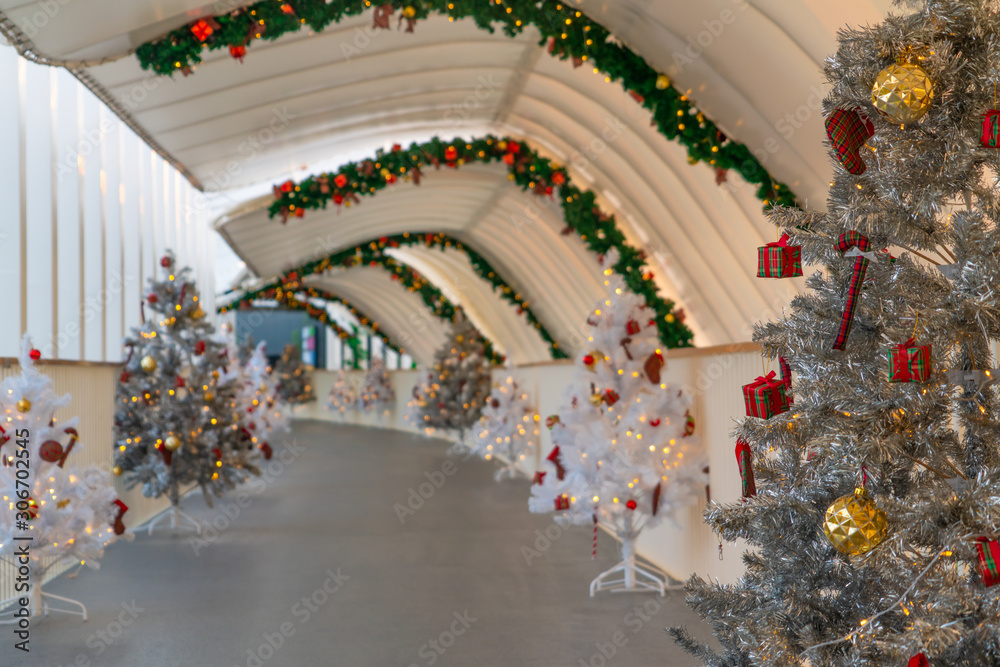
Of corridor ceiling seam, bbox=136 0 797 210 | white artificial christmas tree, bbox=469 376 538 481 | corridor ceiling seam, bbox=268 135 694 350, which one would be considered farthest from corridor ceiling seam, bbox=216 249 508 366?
corridor ceiling seam, bbox=136 0 797 210

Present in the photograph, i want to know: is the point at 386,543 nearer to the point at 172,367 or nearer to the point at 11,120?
the point at 172,367

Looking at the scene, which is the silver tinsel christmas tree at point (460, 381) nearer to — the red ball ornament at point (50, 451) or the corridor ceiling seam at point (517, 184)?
the corridor ceiling seam at point (517, 184)

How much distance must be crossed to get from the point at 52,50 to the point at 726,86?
16.4 ft

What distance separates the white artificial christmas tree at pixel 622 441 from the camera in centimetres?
638

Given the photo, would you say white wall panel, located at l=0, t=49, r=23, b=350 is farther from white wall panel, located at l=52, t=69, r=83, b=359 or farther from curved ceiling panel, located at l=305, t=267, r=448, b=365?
curved ceiling panel, located at l=305, t=267, r=448, b=365

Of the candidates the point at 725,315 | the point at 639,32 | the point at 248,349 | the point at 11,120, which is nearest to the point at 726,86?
the point at 639,32

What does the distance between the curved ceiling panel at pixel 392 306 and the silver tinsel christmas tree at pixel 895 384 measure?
19.5 metres

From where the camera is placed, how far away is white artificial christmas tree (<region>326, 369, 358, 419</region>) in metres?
30.3

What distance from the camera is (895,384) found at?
8.57 ft

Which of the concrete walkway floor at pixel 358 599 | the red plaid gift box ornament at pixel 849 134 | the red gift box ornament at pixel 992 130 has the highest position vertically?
the red plaid gift box ornament at pixel 849 134

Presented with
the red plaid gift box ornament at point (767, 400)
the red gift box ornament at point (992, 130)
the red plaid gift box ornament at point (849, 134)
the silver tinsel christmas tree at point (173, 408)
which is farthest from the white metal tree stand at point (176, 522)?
the red gift box ornament at point (992, 130)

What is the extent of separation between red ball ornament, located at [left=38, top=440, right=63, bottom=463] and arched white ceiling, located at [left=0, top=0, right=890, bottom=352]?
2835mm

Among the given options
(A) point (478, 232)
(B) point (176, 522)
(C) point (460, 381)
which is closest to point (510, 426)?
(A) point (478, 232)

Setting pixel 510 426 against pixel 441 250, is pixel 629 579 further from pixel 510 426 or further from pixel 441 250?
pixel 441 250
